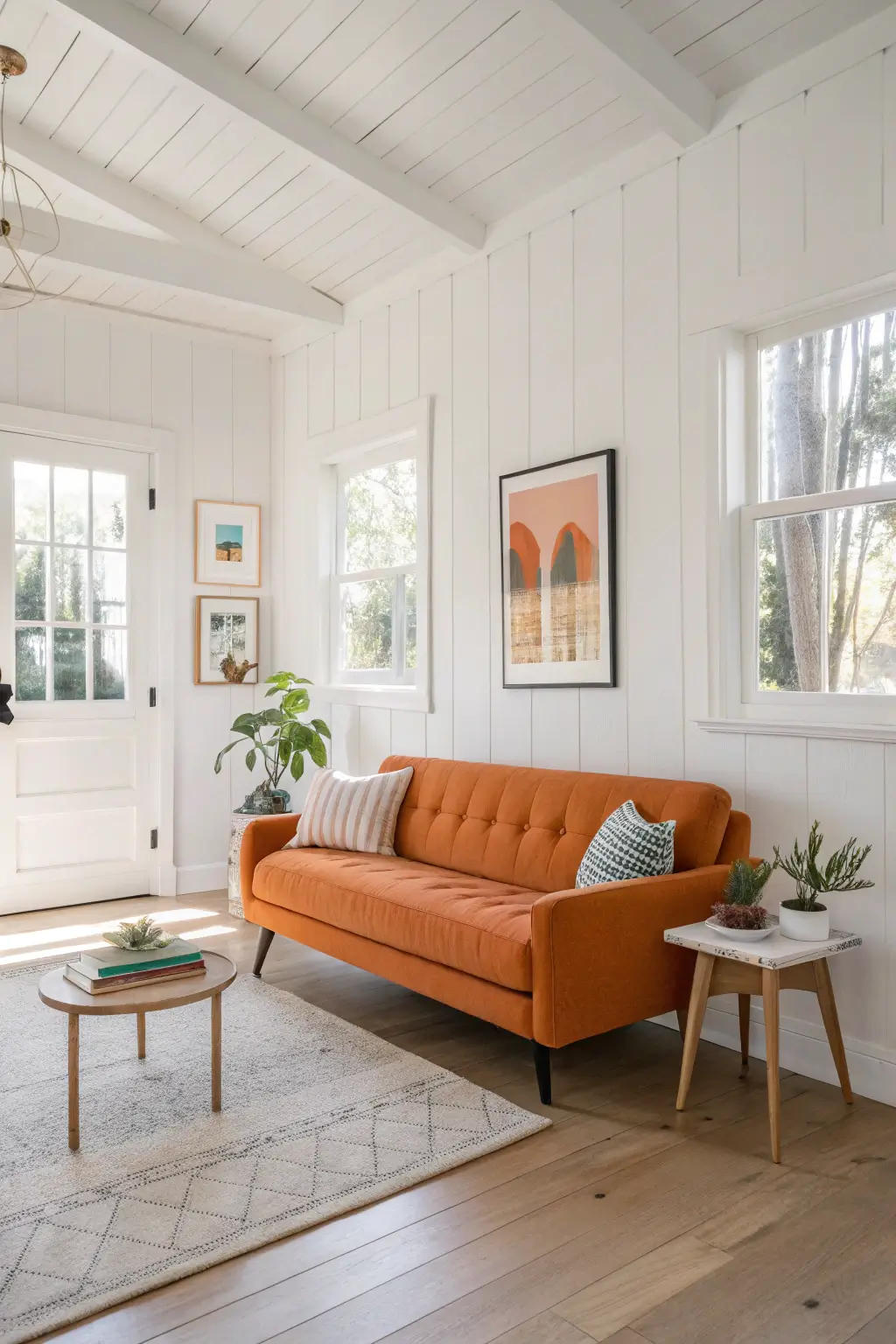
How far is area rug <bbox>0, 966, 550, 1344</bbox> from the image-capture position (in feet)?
6.24

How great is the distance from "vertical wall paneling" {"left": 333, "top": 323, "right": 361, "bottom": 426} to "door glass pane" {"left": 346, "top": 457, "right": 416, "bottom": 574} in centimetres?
30

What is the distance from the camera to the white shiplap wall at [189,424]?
4.84 meters

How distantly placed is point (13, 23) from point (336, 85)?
1.11m

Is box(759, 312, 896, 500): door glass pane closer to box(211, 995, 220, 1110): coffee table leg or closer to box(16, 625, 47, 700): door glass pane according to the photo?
box(211, 995, 220, 1110): coffee table leg

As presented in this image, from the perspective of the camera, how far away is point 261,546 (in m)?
5.47

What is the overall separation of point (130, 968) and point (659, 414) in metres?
2.35

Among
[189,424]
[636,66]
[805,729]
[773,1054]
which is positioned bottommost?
[773,1054]

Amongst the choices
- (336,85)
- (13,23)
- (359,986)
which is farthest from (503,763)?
(13,23)

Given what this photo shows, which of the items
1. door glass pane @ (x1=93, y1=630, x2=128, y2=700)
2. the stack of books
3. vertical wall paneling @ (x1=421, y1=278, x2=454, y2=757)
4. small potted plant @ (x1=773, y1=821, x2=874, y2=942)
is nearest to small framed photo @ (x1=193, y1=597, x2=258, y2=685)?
door glass pane @ (x1=93, y1=630, x2=128, y2=700)

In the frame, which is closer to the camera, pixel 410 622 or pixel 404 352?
pixel 404 352

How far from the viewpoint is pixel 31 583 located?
4730 millimetres

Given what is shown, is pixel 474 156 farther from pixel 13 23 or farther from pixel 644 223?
pixel 13 23

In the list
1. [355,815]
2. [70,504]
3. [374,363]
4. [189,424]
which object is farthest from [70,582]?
[355,815]

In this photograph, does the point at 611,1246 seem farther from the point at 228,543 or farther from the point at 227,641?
the point at 228,543
